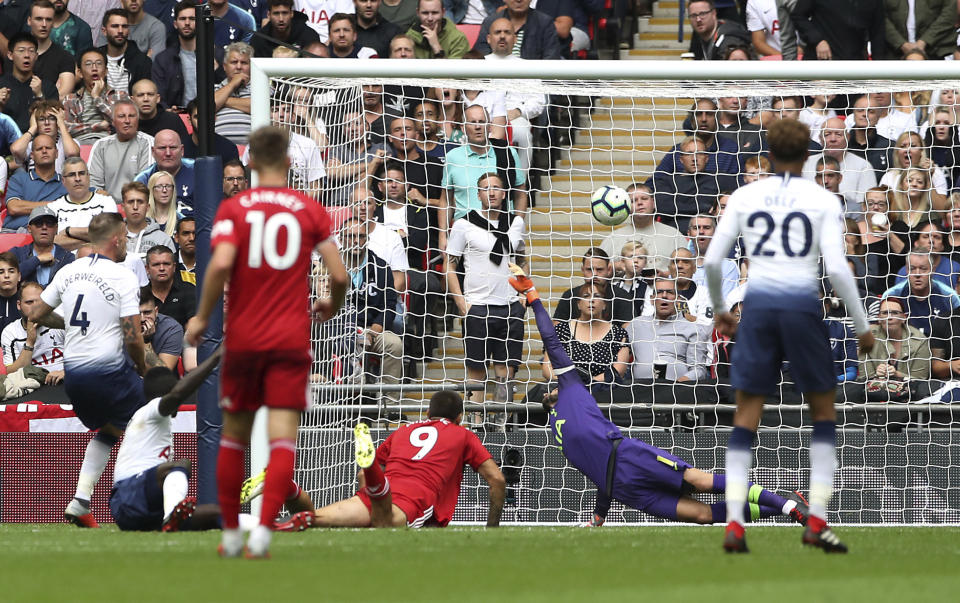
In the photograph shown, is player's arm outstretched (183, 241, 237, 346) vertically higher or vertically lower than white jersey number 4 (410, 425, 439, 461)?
higher

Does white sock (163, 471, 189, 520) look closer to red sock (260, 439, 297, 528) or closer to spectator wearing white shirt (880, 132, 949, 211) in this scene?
red sock (260, 439, 297, 528)

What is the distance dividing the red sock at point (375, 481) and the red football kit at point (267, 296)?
8.45ft

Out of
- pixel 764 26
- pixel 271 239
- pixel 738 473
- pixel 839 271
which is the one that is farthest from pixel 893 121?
pixel 271 239

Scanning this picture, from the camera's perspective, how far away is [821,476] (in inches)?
279

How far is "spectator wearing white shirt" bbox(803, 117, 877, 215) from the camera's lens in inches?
513

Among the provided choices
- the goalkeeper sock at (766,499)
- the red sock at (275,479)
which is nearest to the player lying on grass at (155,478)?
the red sock at (275,479)

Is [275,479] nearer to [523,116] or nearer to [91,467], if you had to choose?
[91,467]

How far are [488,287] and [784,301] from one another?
5644 mm

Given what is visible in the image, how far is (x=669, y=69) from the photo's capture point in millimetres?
10281

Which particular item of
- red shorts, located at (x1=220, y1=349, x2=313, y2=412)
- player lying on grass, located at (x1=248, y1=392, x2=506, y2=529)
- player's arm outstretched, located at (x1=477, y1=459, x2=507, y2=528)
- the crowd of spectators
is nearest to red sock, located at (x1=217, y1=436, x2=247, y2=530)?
red shorts, located at (x1=220, y1=349, x2=313, y2=412)

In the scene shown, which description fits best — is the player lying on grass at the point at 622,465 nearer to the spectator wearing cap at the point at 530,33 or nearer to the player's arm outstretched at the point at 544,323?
the player's arm outstretched at the point at 544,323

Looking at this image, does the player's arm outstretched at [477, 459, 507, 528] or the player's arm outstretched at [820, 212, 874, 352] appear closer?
the player's arm outstretched at [820, 212, 874, 352]

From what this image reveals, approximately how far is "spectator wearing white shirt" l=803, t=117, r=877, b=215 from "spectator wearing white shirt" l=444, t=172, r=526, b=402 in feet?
10.1

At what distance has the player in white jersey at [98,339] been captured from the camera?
33.8 feet
